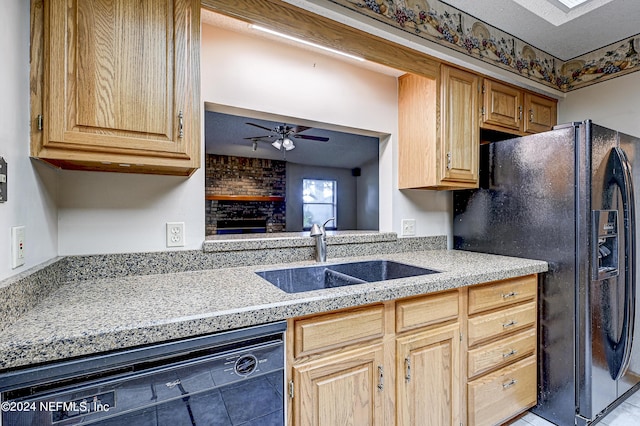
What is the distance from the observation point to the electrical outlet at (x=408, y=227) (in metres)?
2.11

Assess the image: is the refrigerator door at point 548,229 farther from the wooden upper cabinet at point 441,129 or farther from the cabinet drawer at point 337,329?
the cabinet drawer at point 337,329

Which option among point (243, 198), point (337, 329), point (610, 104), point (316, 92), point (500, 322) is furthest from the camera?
point (243, 198)

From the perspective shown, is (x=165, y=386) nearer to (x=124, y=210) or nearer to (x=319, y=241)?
(x=124, y=210)

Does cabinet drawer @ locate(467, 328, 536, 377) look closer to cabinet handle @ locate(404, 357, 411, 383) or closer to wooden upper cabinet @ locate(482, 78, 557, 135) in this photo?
cabinet handle @ locate(404, 357, 411, 383)

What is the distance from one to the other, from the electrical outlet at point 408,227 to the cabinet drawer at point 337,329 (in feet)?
3.32

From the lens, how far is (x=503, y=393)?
158 centimetres

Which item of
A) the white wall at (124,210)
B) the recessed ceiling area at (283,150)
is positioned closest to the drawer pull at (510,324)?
the white wall at (124,210)

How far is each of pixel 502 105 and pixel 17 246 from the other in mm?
2520

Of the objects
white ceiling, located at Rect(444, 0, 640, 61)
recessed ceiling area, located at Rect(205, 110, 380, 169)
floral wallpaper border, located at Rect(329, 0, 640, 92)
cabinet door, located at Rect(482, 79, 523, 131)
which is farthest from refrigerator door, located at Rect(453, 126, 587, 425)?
recessed ceiling area, located at Rect(205, 110, 380, 169)

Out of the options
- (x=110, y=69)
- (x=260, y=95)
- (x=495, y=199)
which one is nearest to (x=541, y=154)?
(x=495, y=199)

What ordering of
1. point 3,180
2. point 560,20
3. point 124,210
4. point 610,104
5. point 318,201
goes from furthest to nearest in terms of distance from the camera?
point 318,201
point 610,104
point 560,20
point 124,210
point 3,180

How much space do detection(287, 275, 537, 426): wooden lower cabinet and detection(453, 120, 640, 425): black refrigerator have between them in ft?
0.39

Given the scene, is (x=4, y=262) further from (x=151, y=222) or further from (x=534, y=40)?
(x=534, y=40)

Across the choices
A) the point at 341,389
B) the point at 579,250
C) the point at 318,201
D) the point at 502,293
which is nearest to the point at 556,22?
the point at 579,250
